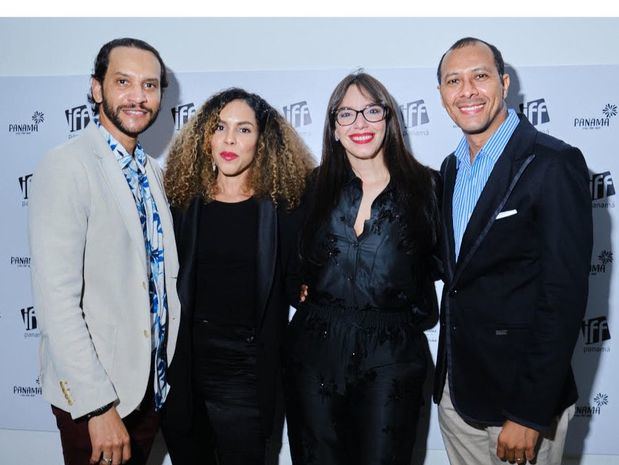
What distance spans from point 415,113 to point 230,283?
1.31 metres

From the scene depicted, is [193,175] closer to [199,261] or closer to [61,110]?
[199,261]

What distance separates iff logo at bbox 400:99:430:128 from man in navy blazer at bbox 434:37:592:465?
0.63 metres

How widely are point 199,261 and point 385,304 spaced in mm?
734

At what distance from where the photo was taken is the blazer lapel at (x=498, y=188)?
179 cm

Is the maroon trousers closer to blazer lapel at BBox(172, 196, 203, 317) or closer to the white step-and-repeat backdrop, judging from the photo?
blazer lapel at BBox(172, 196, 203, 317)

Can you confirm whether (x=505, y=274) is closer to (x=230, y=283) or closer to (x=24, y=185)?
(x=230, y=283)

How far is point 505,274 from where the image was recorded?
1835mm

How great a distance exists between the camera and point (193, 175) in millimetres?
2266

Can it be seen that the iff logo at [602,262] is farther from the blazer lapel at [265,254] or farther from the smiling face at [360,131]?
the blazer lapel at [265,254]

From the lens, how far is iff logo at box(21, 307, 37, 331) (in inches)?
116

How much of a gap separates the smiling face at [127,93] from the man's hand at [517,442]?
1648 mm

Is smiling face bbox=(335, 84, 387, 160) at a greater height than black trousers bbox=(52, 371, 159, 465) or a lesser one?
greater

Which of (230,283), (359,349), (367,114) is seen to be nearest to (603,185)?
(367,114)

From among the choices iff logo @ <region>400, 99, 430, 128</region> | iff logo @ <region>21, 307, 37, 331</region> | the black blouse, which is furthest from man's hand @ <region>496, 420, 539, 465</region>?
iff logo @ <region>21, 307, 37, 331</region>
